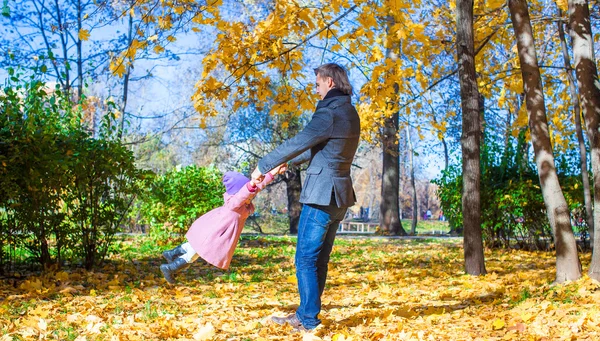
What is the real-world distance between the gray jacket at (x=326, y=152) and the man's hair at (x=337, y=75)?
0.08 metres

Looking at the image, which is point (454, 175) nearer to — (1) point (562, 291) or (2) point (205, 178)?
(2) point (205, 178)

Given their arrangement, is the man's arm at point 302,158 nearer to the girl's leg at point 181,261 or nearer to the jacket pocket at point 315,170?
the jacket pocket at point 315,170

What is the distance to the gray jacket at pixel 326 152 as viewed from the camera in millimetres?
4207

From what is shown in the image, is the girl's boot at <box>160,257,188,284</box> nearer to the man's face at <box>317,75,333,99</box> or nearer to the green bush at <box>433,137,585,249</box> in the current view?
the man's face at <box>317,75,333,99</box>

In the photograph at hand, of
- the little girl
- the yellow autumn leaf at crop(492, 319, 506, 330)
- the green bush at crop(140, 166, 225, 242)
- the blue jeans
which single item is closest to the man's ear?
the little girl

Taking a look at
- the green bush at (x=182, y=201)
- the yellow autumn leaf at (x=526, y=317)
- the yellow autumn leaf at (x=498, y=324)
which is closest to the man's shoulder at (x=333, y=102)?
the yellow autumn leaf at (x=498, y=324)

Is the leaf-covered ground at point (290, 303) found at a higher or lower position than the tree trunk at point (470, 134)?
lower

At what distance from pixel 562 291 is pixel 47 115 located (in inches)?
233

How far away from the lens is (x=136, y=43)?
20.6 ft

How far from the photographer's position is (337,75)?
4406mm

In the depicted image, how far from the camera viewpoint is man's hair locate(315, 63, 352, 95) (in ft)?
14.4

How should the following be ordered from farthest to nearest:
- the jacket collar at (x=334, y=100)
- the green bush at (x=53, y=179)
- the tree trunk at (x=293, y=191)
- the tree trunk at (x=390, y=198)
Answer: the tree trunk at (x=293, y=191) → the tree trunk at (x=390, y=198) → the green bush at (x=53, y=179) → the jacket collar at (x=334, y=100)

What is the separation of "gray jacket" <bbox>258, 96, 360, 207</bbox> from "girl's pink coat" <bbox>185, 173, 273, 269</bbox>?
478mm

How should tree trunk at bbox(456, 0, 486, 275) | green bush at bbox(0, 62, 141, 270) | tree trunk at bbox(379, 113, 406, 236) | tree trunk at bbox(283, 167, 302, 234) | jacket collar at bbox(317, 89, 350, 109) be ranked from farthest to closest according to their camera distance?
tree trunk at bbox(283, 167, 302, 234)
tree trunk at bbox(379, 113, 406, 236)
tree trunk at bbox(456, 0, 486, 275)
green bush at bbox(0, 62, 141, 270)
jacket collar at bbox(317, 89, 350, 109)
